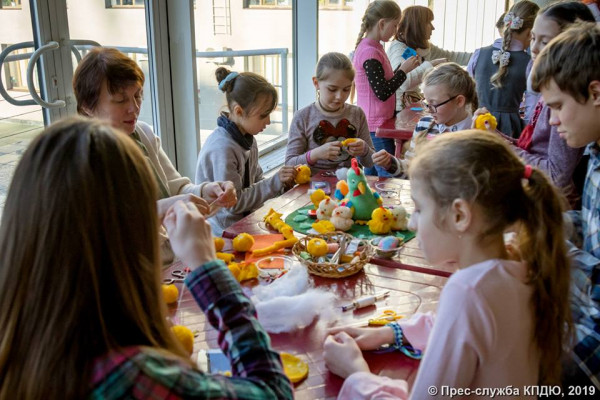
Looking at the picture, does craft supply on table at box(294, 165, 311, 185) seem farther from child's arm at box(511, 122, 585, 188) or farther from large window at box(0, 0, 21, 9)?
large window at box(0, 0, 21, 9)

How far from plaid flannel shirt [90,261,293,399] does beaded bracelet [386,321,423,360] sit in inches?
16.7

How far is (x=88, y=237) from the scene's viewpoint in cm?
80

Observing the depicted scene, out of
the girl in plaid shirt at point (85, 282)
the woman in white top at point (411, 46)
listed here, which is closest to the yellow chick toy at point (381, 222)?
the girl in plaid shirt at point (85, 282)

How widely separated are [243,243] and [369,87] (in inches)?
91.8

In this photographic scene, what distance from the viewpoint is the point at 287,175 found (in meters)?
2.53

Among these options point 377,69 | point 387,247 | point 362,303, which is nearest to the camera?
point 362,303

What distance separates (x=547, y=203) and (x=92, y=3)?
2437mm

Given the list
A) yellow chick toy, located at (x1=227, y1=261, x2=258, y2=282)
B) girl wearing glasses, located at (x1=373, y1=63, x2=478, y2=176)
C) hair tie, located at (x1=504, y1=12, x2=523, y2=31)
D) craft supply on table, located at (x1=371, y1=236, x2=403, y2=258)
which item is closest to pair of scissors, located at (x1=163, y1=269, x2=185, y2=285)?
yellow chick toy, located at (x1=227, y1=261, x2=258, y2=282)

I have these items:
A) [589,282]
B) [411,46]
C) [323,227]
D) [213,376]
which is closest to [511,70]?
[411,46]

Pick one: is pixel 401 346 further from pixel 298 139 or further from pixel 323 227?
pixel 298 139

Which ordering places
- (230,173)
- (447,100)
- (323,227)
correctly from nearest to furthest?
1. (323,227)
2. (230,173)
3. (447,100)

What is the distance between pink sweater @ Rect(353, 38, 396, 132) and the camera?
12.5 feet

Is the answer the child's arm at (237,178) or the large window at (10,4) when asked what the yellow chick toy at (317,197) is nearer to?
the child's arm at (237,178)

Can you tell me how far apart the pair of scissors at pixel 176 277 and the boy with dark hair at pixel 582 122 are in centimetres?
104
